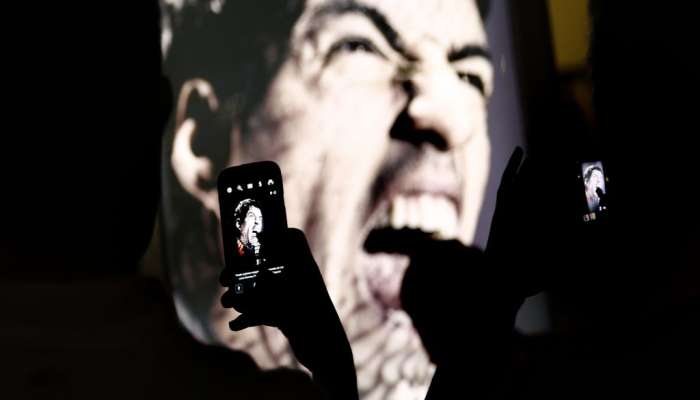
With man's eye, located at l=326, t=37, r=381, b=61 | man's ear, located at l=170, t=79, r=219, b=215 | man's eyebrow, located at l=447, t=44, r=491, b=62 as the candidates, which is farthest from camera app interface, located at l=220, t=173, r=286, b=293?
man's eyebrow, located at l=447, t=44, r=491, b=62

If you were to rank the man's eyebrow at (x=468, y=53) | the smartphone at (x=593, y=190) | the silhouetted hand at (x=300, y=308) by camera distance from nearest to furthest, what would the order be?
1. the silhouetted hand at (x=300, y=308)
2. the smartphone at (x=593, y=190)
3. the man's eyebrow at (x=468, y=53)

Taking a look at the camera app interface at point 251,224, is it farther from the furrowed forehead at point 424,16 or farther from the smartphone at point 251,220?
the furrowed forehead at point 424,16

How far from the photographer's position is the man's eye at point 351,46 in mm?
913

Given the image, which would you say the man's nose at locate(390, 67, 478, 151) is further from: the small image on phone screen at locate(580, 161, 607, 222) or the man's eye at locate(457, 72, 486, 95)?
the small image on phone screen at locate(580, 161, 607, 222)

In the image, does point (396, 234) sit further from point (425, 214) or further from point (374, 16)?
point (374, 16)

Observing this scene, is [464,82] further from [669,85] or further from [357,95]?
[669,85]

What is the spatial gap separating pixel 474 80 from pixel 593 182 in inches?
9.4

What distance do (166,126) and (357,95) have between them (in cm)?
28

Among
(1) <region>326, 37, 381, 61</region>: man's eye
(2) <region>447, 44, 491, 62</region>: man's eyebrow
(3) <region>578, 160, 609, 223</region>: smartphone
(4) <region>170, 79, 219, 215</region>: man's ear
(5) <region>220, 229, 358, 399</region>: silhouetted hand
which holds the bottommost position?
(5) <region>220, 229, 358, 399</region>: silhouetted hand

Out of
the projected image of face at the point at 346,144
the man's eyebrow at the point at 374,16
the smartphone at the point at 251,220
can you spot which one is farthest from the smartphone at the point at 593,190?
the smartphone at the point at 251,220

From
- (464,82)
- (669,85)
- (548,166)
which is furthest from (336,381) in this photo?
(669,85)

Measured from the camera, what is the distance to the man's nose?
3.08ft

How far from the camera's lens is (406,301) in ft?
3.06

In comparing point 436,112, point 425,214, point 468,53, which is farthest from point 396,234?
point 468,53
